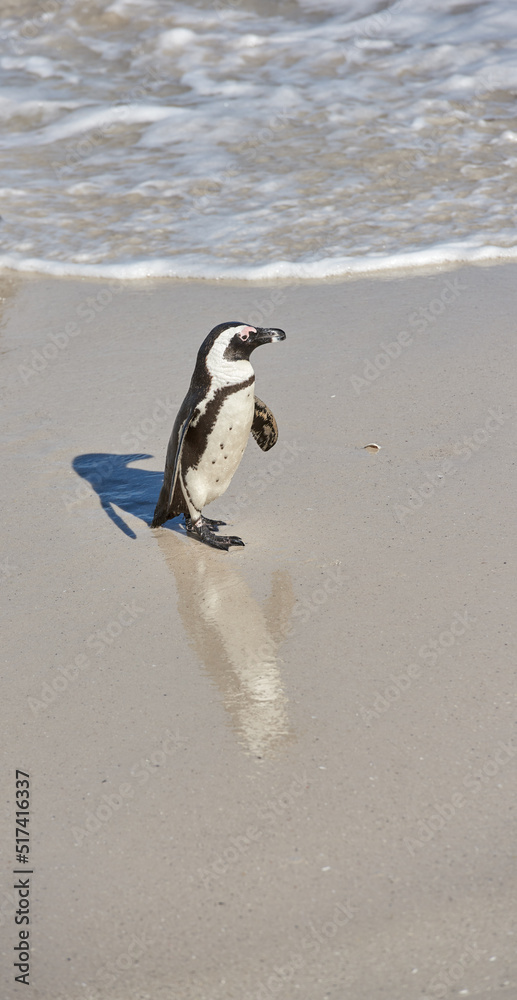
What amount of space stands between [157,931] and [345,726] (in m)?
0.77

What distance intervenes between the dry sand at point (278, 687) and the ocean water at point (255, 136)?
1810 mm

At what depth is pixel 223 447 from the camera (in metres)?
3.50

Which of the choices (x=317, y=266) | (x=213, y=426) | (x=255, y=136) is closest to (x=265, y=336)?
(x=213, y=426)

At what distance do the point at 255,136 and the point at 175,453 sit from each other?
6104 millimetres

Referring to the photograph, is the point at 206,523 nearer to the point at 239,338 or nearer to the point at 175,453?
the point at 175,453

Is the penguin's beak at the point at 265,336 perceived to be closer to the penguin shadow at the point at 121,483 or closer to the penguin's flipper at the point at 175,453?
the penguin's flipper at the point at 175,453

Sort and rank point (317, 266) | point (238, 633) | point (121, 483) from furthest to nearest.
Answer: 1. point (317, 266)
2. point (121, 483)
3. point (238, 633)

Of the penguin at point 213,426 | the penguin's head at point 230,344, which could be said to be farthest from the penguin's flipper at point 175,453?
the penguin's head at point 230,344

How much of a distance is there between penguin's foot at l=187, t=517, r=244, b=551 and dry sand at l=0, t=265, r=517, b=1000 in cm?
5

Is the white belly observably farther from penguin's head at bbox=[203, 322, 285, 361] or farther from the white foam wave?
the white foam wave

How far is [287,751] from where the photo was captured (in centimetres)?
255

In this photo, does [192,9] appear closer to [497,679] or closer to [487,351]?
[487,351]

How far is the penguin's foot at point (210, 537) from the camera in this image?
3.56 m

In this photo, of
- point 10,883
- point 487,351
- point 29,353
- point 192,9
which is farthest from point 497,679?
point 192,9
